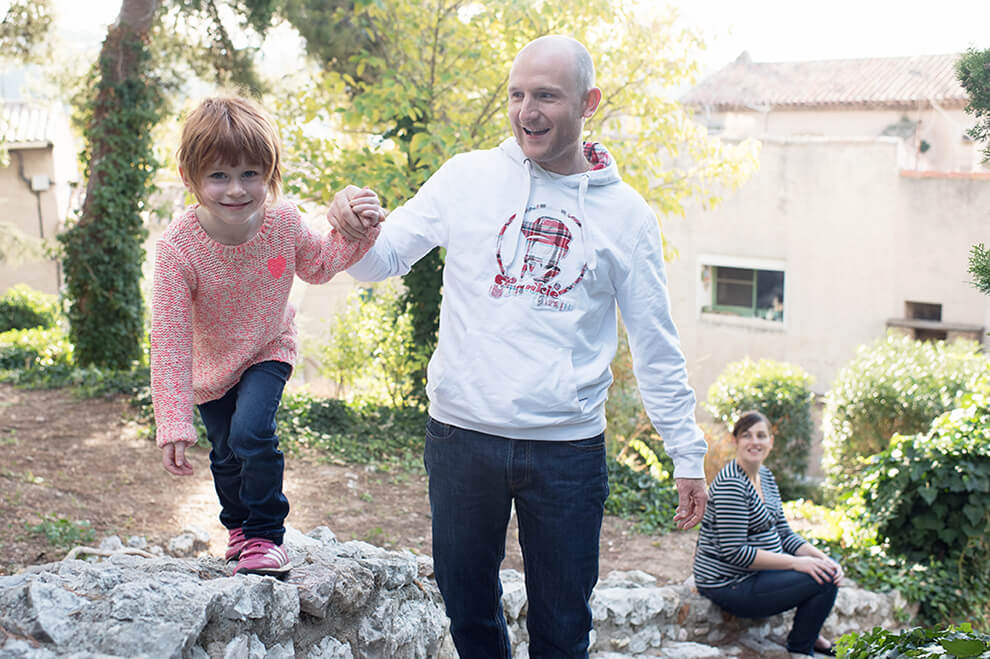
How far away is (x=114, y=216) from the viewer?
8742mm

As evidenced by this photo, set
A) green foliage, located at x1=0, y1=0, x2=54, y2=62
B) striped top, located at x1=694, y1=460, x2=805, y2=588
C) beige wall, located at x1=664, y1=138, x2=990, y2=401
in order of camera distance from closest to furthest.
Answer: striped top, located at x1=694, y1=460, x2=805, y2=588 → green foliage, located at x1=0, y1=0, x2=54, y2=62 → beige wall, located at x1=664, y1=138, x2=990, y2=401

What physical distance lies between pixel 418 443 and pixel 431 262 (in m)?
1.88

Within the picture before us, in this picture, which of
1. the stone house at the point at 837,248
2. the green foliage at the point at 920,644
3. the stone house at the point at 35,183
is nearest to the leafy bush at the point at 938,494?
the green foliage at the point at 920,644

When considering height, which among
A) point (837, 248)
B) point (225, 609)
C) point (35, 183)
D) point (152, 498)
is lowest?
point (152, 498)

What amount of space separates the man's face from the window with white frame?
13.0 meters

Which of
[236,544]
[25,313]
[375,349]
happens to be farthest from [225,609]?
[25,313]

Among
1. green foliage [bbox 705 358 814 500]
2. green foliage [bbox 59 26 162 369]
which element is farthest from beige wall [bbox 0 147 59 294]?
green foliage [bbox 705 358 814 500]

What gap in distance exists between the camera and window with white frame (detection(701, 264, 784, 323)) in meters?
14.7

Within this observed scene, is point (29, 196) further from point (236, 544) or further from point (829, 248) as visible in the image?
point (236, 544)

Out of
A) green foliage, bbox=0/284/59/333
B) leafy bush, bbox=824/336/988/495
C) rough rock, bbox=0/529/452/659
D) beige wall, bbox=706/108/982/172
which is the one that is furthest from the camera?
beige wall, bbox=706/108/982/172

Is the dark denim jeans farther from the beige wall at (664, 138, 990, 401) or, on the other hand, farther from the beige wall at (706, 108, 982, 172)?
the beige wall at (706, 108, 982, 172)

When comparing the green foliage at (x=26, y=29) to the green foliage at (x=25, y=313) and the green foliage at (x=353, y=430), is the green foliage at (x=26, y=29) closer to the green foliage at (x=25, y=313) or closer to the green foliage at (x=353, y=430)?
the green foliage at (x=353, y=430)

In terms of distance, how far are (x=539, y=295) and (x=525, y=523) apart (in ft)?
1.92

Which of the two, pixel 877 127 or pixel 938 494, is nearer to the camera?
pixel 938 494
